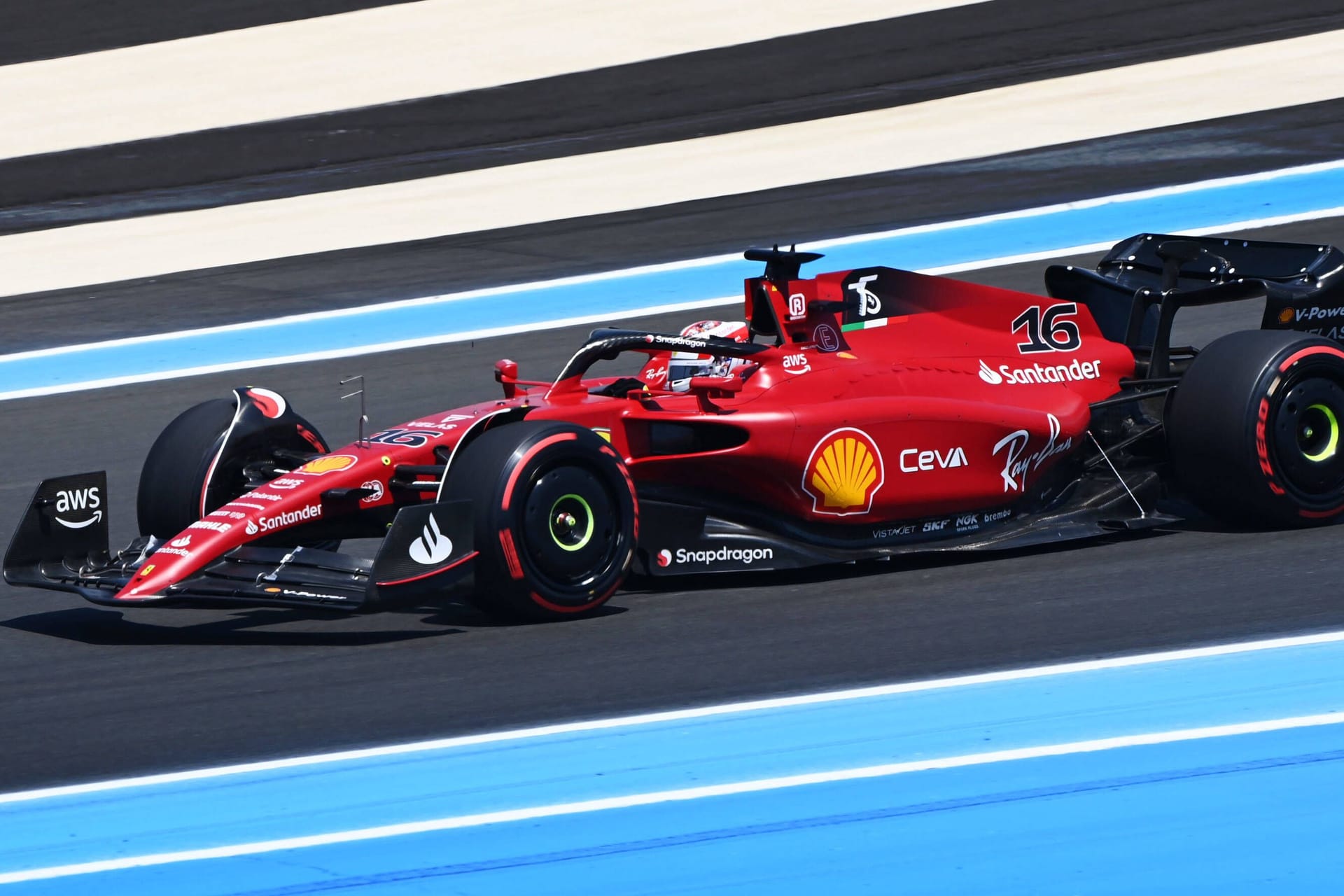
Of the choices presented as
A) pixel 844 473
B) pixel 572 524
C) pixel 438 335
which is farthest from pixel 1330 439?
pixel 438 335

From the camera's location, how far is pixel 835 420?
7480mm

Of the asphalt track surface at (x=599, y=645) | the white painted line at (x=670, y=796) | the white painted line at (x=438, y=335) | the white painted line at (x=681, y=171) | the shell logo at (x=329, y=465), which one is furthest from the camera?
the white painted line at (x=681, y=171)

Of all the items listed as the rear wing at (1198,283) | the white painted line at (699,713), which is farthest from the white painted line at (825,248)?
the white painted line at (699,713)

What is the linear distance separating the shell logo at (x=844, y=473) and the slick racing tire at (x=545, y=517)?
2.58ft

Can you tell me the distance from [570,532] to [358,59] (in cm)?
1438

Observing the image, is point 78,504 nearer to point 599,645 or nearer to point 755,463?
point 599,645

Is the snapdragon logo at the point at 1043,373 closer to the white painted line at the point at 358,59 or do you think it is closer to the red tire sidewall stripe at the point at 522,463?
the red tire sidewall stripe at the point at 522,463

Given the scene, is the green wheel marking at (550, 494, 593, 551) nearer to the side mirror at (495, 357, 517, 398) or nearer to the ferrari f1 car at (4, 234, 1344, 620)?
the ferrari f1 car at (4, 234, 1344, 620)

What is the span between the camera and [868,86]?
1884 cm

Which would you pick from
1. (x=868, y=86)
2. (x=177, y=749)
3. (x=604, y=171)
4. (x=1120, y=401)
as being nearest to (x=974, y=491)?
(x=1120, y=401)

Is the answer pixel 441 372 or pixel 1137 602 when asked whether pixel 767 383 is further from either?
pixel 441 372

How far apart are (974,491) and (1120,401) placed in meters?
0.83

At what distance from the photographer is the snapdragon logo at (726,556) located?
7.44 metres

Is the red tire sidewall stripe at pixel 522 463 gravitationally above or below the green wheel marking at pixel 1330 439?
above
